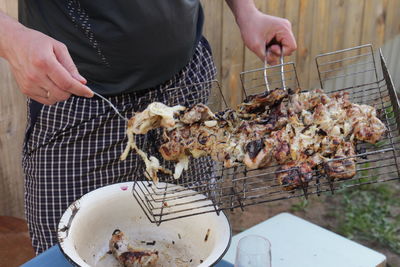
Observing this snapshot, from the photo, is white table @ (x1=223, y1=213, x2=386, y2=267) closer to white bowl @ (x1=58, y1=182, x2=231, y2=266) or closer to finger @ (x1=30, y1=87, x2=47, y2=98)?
white bowl @ (x1=58, y1=182, x2=231, y2=266)

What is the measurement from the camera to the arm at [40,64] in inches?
58.6

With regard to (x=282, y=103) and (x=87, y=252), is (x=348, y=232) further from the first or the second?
(x=87, y=252)

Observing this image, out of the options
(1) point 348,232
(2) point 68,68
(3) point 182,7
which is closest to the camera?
(2) point 68,68

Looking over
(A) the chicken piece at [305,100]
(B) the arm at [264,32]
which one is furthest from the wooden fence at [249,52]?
(A) the chicken piece at [305,100]

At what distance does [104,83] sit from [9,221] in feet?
3.53

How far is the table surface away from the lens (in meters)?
2.31

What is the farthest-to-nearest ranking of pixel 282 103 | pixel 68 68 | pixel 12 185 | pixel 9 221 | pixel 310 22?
1. pixel 310 22
2. pixel 12 185
3. pixel 9 221
4. pixel 282 103
5. pixel 68 68

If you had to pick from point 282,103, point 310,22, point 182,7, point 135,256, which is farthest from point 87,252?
point 310,22

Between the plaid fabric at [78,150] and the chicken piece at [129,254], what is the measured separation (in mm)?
541

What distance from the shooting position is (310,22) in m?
4.52

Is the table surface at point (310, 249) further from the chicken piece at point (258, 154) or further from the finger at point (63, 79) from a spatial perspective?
the finger at point (63, 79)

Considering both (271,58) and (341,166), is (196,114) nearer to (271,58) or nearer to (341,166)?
(341,166)

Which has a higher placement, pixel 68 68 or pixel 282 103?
pixel 68 68

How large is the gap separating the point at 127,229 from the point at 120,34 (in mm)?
764
